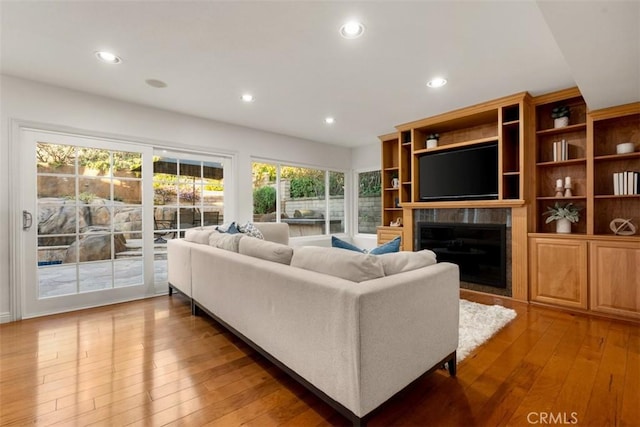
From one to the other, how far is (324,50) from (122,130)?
8.60ft

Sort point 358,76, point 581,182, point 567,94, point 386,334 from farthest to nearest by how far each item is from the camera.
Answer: point 581,182
point 567,94
point 358,76
point 386,334

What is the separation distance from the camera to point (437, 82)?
3.00m

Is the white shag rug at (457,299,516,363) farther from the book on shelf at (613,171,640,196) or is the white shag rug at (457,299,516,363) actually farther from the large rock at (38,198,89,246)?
the large rock at (38,198,89,246)

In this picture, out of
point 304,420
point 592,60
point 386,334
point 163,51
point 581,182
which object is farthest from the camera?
point 581,182

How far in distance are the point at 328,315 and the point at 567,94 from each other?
11.8 feet

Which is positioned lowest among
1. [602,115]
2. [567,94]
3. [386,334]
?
[386,334]

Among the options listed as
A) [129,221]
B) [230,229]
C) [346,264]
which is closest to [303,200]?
[230,229]

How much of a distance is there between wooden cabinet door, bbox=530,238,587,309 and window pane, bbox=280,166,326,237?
11.6ft

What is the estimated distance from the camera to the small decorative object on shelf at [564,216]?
3.27 metres

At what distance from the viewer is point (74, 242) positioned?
3236 millimetres

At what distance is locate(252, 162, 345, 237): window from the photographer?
16.4ft

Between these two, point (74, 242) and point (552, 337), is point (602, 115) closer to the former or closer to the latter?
point (552, 337)

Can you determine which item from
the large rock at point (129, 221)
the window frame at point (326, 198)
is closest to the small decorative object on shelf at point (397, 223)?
the window frame at point (326, 198)

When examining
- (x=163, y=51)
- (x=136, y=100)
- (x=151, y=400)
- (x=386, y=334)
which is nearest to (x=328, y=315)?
(x=386, y=334)
